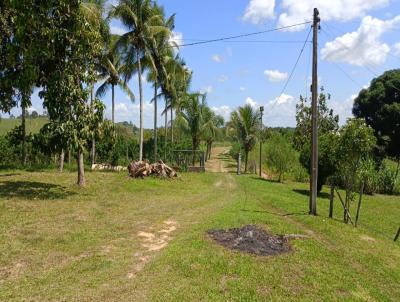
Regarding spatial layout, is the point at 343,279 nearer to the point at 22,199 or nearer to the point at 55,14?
the point at 22,199

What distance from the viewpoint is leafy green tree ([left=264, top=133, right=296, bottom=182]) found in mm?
28016

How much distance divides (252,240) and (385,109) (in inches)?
1055

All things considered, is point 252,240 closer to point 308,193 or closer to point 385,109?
point 308,193

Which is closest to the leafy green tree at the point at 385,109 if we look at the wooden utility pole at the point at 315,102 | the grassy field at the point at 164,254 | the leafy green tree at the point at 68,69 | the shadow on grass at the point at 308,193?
the shadow on grass at the point at 308,193

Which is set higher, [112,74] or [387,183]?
[112,74]

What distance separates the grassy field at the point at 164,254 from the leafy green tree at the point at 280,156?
39.5 feet

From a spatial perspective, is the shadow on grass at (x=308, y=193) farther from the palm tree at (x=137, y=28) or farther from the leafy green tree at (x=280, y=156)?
the palm tree at (x=137, y=28)

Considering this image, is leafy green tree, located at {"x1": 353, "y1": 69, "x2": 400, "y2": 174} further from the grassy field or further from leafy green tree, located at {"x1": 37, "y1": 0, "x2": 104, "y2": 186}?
leafy green tree, located at {"x1": 37, "y1": 0, "x2": 104, "y2": 186}

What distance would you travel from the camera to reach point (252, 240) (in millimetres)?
9711

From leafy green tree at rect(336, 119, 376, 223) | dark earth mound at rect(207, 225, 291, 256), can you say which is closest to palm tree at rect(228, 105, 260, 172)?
leafy green tree at rect(336, 119, 376, 223)

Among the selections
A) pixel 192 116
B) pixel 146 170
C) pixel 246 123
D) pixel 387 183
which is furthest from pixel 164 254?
pixel 192 116

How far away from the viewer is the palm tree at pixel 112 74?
84.6ft

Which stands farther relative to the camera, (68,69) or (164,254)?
(68,69)

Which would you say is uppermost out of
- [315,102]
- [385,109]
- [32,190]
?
[385,109]
